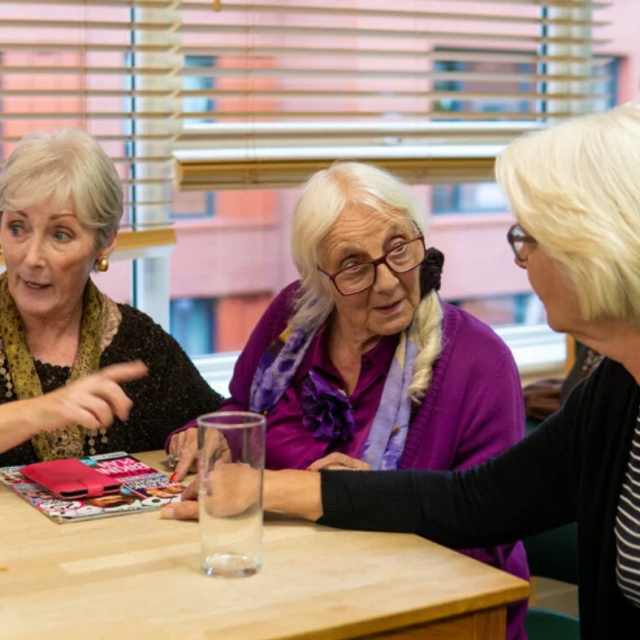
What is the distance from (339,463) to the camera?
1992 mm

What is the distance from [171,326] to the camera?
3.19 m

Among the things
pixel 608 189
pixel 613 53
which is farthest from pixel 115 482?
pixel 613 53

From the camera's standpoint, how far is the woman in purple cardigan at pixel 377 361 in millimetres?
2084

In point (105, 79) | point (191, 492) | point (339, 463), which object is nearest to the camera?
point (191, 492)

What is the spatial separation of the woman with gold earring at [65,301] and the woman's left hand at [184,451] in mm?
172

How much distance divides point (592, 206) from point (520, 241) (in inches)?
5.3

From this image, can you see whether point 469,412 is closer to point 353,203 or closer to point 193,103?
point 353,203

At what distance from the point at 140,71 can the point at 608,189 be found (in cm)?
166

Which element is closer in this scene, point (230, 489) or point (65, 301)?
point (230, 489)

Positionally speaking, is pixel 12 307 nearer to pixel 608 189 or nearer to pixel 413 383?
pixel 413 383

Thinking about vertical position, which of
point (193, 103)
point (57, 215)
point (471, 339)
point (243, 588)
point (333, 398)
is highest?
point (193, 103)

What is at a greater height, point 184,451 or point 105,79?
point 105,79

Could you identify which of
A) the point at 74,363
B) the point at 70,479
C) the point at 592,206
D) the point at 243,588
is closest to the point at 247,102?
the point at 74,363

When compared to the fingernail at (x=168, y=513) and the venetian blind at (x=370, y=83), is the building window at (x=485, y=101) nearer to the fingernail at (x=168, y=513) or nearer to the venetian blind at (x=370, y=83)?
the venetian blind at (x=370, y=83)
